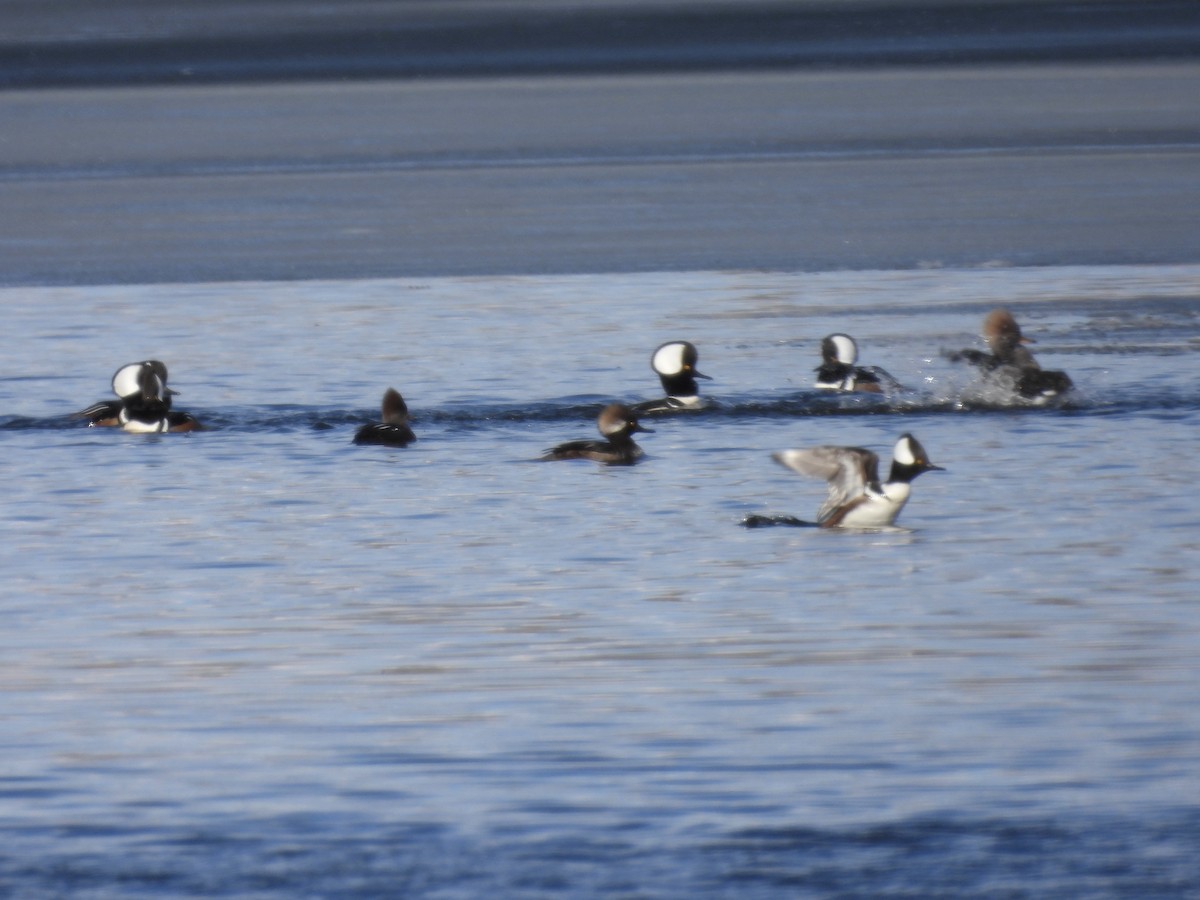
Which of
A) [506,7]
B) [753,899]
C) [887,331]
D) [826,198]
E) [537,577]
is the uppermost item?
[506,7]

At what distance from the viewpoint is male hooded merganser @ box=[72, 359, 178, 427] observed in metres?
10.9

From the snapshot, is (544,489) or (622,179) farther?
(622,179)

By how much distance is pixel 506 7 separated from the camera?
4166cm

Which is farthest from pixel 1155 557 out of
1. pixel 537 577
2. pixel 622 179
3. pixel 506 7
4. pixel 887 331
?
pixel 506 7

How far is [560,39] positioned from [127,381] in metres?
27.1

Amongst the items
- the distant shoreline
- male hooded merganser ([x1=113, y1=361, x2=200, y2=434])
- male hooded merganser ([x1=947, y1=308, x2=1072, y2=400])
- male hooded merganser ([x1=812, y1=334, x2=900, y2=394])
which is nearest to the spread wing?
male hooded merganser ([x1=947, y1=308, x2=1072, y2=400])

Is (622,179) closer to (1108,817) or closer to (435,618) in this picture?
(435,618)

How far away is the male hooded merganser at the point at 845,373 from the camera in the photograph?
38.4 ft

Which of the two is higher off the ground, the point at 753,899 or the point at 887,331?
the point at 887,331

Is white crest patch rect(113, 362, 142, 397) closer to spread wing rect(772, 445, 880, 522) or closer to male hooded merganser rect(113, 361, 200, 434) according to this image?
male hooded merganser rect(113, 361, 200, 434)

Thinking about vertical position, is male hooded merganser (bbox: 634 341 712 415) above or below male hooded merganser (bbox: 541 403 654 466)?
above

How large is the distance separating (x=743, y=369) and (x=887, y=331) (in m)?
1.88

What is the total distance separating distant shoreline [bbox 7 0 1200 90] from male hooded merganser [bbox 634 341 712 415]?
2240 cm

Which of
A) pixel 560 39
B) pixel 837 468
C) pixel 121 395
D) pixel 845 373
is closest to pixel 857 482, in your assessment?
pixel 837 468
